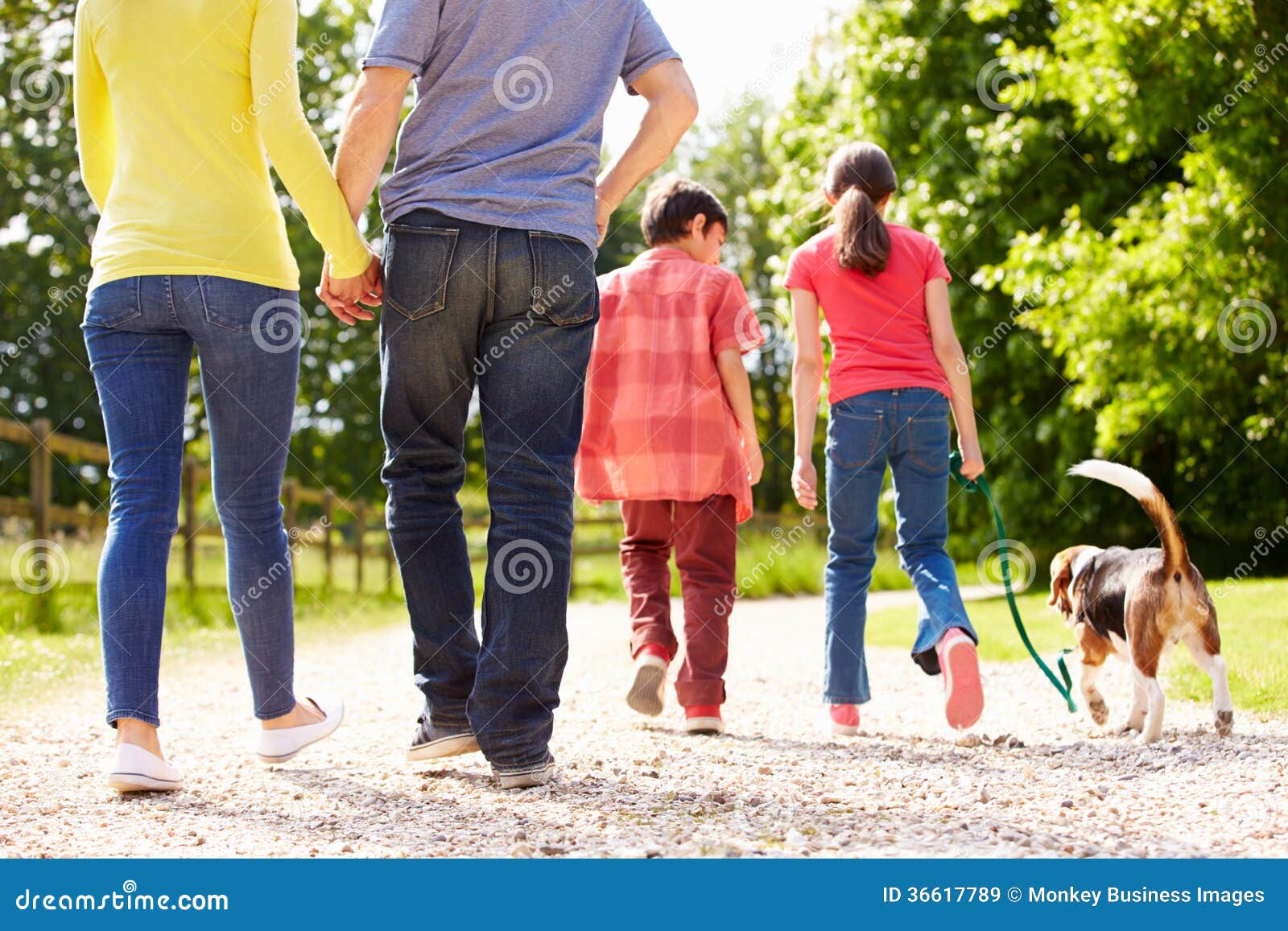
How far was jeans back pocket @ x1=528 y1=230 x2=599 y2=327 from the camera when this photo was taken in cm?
312

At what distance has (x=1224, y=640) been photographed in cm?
600

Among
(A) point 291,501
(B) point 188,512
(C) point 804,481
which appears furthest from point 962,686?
(A) point 291,501

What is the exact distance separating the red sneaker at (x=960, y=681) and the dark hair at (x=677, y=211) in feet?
5.50

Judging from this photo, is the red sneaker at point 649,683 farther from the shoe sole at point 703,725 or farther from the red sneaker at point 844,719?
the red sneaker at point 844,719

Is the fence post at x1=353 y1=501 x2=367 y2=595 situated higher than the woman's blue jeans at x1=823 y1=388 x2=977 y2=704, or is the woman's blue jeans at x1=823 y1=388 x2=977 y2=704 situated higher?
the woman's blue jeans at x1=823 y1=388 x2=977 y2=704

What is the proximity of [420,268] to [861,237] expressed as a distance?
6.01 feet

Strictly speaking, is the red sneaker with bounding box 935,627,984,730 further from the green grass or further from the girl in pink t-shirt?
the green grass

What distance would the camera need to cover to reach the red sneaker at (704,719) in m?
4.34

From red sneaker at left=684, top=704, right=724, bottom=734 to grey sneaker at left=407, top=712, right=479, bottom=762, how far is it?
1.14m

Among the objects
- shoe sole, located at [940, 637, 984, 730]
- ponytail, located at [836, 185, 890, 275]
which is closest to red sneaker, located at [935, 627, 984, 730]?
shoe sole, located at [940, 637, 984, 730]

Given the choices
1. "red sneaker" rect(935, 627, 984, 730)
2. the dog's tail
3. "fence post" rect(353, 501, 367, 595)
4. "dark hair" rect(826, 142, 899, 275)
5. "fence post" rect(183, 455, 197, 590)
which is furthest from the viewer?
"fence post" rect(353, 501, 367, 595)

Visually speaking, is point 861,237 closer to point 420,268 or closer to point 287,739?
point 420,268

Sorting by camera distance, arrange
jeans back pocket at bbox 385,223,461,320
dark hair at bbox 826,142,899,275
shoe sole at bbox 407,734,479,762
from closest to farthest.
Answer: jeans back pocket at bbox 385,223,461,320 < shoe sole at bbox 407,734,479,762 < dark hair at bbox 826,142,899,275

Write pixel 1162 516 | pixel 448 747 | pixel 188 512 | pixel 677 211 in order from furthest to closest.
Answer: pixel 188 512 < pixel 677 211 < pixel 1162 516 < pixel 448 747
